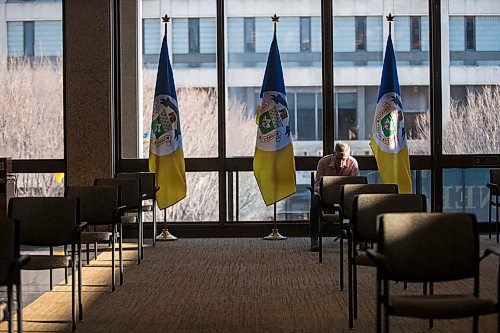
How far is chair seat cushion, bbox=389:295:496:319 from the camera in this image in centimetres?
442

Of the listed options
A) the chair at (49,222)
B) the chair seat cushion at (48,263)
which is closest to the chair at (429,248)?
the chair seat cushion at (48,263)

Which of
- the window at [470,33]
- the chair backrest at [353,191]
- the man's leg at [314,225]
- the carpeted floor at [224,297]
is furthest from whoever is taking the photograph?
Answer: the window at [470,33]

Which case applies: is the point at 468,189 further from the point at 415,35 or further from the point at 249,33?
→ the point at 249,33

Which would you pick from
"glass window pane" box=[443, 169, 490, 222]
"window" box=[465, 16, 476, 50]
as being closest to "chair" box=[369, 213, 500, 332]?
"glass window pane" box=[443, 169, 490, 222]

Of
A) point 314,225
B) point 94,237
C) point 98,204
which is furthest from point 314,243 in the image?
point 94,237

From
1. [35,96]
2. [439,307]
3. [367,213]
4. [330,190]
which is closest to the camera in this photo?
[439,307]

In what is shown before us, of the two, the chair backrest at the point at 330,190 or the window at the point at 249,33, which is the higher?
the window at the point at 249,33

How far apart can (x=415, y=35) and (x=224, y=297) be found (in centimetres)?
592

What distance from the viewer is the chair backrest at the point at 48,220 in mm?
6305

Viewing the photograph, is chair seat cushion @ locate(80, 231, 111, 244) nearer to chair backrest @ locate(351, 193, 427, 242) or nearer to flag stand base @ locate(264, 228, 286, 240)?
chair backrest @ locate(351, 193, 427, 242)

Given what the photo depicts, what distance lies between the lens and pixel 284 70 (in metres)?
11.7

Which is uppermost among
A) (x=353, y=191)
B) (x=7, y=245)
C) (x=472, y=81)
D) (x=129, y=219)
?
(x=472, y=81)

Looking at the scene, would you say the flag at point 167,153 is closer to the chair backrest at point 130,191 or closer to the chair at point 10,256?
the chair backrest at point 130,191

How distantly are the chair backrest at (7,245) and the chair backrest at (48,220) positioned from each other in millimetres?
1441
